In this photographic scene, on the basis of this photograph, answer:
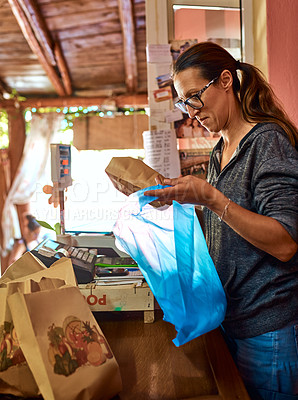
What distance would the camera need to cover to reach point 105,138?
18.1 ft

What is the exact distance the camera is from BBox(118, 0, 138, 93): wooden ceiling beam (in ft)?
15.3

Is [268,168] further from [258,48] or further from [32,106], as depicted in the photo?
[32,106]

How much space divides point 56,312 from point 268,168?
56 cm

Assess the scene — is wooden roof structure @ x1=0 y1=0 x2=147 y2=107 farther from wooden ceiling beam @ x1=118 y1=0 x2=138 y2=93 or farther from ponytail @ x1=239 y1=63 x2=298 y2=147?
ponytail @ x1=239 y1=63 x2=298 y2=147

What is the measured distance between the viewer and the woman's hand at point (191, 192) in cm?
86

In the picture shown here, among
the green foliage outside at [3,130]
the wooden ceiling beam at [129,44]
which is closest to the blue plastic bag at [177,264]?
the wooden ceiling beam at [129,44]

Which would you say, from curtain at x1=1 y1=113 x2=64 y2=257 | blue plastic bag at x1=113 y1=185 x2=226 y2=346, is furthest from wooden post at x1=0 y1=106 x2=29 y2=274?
blue plastic bag at x1=113 y1=185 x2=226 y2=346

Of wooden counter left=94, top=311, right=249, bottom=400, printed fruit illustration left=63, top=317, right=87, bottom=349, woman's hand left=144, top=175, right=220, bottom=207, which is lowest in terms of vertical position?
wooden counter left=94, top=311, right=249, bottom=400

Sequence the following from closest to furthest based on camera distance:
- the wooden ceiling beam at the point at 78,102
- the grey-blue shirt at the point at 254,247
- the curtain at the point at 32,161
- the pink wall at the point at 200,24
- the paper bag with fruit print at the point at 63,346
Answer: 1. the paper bag with fruit print at the point at 63,346
2. the grey-blue shirt at the point at 254,247
3. the pink wall at the point at 200,24
4. the wooden ceiling beam at the point at 78,102
5. the curtain at the point at 32,161

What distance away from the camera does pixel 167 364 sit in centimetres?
96

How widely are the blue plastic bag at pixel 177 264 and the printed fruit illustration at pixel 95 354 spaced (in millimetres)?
210

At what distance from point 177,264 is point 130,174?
0.38 m

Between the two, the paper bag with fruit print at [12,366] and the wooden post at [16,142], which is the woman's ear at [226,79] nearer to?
the paper bag with fruit print at [12,366]

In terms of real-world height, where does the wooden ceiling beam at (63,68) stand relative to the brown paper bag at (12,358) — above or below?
above
